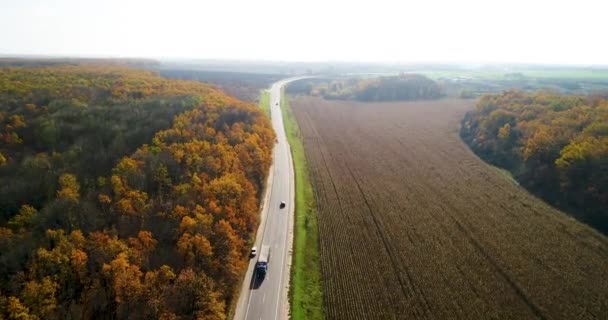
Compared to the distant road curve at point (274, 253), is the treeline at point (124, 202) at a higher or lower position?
higher

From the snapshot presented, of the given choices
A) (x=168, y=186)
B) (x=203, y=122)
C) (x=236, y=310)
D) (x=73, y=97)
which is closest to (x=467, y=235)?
(x=236, y=310)

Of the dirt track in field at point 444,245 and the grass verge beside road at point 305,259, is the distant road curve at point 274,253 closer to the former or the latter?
the grass verge beside road at point 305,259

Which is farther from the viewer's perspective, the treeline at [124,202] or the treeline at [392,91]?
the treeline at [392,91]

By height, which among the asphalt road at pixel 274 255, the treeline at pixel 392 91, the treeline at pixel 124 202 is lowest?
the asphalt road at pixel 274 255

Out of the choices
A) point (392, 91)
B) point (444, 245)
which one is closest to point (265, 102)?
point (392, 91)

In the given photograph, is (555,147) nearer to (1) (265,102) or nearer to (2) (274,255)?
(2) (274,255)

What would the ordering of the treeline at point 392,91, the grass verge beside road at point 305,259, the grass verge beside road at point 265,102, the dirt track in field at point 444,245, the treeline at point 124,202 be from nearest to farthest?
the treeline at point 124,202 → the dirt track in field at point 444,245 → the grass verge beside road at point 305,259 → the grass verge beside road at point 265,102 → the treeline at point 392,91

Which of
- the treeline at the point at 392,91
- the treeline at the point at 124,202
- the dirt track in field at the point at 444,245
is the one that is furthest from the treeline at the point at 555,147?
the treeline at the point at 392,91

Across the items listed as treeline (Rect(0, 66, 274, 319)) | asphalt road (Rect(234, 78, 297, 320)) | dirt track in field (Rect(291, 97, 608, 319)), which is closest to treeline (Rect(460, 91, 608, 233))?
dirt track in field (Rect(291, 97, 608, 319))
